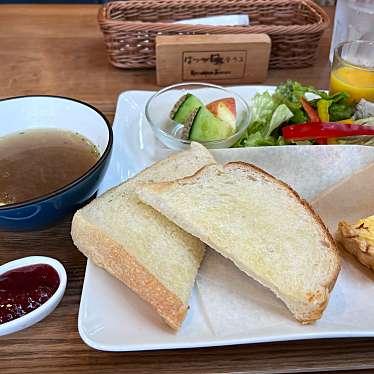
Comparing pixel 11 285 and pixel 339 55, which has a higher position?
pixel 339 55

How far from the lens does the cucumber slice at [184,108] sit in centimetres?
176

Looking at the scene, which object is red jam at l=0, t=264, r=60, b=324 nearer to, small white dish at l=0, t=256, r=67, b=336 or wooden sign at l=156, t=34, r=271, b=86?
small white dish at l=0, t=256, r=67, b=336

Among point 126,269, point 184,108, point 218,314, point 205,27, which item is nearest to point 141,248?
point 126,269

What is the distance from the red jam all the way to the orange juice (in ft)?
4.73

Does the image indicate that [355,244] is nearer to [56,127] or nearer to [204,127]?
[204,127]

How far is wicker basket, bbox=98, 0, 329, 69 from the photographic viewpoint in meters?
2.13

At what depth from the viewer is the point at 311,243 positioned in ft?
3.96

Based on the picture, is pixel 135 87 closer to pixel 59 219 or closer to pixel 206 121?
pixel 206 121

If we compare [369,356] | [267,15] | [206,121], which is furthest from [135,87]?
[369,356]

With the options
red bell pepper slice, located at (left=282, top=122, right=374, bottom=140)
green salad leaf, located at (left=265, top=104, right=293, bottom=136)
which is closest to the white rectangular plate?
red bell pepper slice, located at (left=282, top=122, right=374, bottom=140)

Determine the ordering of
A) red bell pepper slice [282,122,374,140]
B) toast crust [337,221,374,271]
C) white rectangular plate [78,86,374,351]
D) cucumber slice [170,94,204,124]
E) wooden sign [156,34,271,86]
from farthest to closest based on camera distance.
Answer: wooden sign [156,34,271,86], cucumber slice [170,94,204,124], red bell pepper slice [282,122,374,140], toast crust [337,221,374,271], white rectangular plate [78,86,374,351]

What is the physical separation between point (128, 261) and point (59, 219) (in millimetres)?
329

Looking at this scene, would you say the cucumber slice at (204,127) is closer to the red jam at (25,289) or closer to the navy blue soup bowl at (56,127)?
the navy blue soup bowl at (56,127)

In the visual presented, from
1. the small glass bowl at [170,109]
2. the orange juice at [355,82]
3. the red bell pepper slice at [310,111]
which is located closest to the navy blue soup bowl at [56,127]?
the small glass bowl at [170,109]
